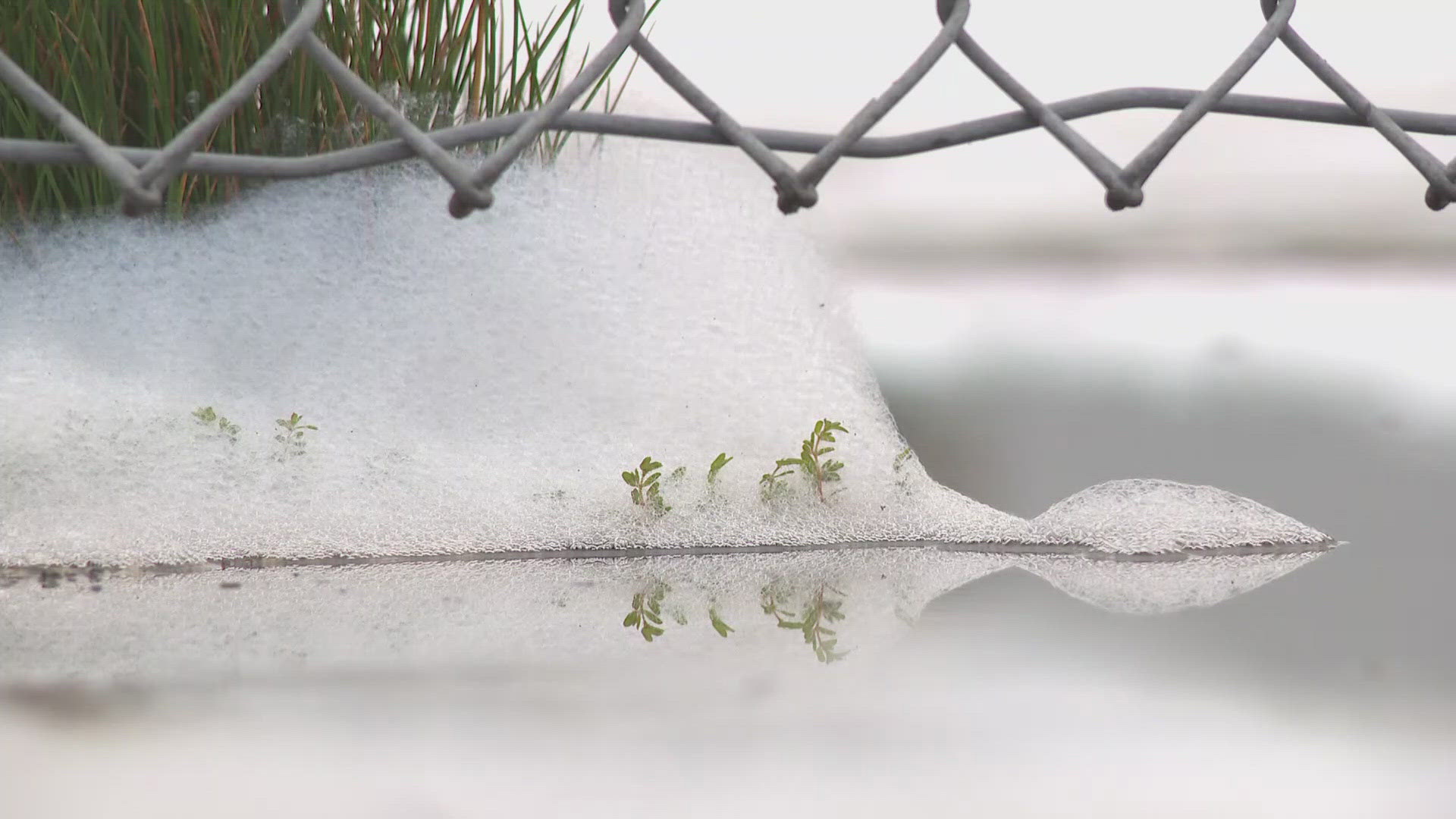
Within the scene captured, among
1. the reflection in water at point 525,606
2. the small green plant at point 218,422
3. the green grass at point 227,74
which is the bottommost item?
the reflection in water at point 525,606

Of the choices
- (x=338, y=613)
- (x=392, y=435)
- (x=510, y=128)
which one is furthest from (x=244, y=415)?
(x=510, y=128)

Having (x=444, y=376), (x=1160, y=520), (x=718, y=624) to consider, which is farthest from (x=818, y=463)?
(x=718, y=624)

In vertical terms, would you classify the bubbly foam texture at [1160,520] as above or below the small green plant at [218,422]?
above

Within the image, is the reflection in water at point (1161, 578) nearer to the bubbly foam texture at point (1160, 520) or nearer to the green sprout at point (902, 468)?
the bubbly foam texture at point (1160, 520)

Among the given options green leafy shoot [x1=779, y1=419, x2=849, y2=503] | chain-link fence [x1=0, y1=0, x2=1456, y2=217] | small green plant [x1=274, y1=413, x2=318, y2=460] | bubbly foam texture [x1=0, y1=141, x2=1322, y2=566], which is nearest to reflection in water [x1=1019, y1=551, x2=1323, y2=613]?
bubbly foam texture [x1=0, y1=141, x2=1322, y2=566]

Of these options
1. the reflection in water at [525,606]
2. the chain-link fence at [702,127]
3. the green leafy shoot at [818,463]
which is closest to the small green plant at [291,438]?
the reflection in water at [525,606]

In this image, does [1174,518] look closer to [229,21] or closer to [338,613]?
[338,613]

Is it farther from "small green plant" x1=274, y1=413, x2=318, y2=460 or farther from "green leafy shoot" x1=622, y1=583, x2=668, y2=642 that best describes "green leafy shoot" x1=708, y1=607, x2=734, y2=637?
"small green plant" x1=274, y1=413, x2=318, y2=460

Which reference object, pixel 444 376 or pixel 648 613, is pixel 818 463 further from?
pixel 648 613
